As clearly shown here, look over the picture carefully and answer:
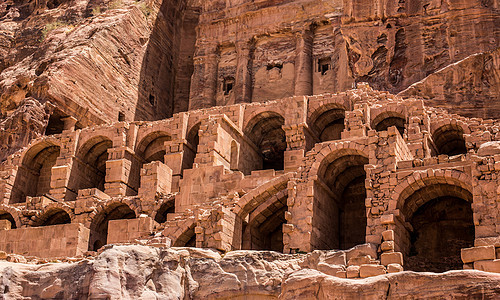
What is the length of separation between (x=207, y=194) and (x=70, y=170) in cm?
1091

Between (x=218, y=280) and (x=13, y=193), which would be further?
(x=13, y=193)

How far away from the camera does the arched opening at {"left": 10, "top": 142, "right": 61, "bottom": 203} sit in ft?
135

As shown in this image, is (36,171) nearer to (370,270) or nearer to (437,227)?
(437,227)

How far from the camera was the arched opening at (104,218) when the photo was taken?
3506 cm

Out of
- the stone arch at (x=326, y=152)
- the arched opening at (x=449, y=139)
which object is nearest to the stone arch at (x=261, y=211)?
the stone arch at (x=326, y=152)

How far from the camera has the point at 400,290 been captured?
18562 mm

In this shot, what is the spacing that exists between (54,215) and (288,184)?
1472 centimetres

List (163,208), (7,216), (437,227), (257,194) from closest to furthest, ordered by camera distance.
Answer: (437,227) → (257,194) → (163,208) → (7,216)

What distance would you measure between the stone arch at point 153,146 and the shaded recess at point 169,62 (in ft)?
23.5

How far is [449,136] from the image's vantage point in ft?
109

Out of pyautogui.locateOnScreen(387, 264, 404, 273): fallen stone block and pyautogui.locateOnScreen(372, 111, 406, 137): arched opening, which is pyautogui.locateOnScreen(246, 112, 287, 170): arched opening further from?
pyautogui.locateOnScreen(387, 264, 404, 273): fallen stone block

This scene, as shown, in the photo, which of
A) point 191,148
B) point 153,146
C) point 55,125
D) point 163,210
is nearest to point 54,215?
point 163,210

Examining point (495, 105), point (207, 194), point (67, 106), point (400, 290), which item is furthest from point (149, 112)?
point (400, 290)

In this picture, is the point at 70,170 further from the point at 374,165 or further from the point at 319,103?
the point at 374,165
